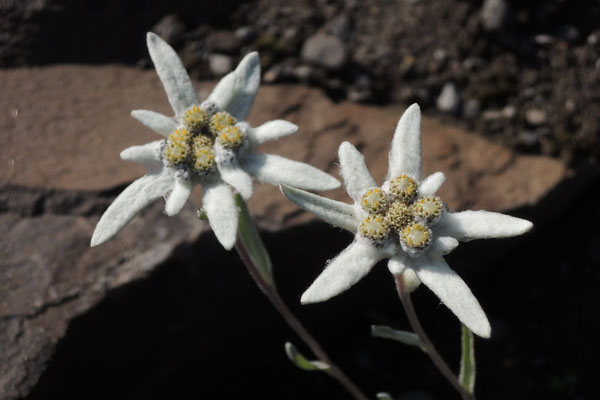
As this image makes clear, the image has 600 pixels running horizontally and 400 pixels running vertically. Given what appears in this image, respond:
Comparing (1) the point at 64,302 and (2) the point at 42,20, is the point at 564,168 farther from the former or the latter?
(2) the point at 42,20

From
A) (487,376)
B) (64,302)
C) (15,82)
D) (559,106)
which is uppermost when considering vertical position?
(559,106)

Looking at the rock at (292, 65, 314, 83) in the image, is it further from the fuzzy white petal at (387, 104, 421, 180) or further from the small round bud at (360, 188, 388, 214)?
the small round bud at (360, 188, 388, 214)

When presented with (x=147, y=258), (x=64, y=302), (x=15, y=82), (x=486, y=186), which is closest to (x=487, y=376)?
(x=486, y=186)

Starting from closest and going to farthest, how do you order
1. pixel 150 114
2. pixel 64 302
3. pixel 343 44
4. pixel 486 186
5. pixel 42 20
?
1. pixel 150 114
2. pixel 64 302
3. pixel 486 186
4. pixel 42 20
5. pixel 343 44

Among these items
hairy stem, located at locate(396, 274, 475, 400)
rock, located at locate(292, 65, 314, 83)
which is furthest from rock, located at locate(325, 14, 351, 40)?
hairy stem, located at locate(396, 274, 475, 400)

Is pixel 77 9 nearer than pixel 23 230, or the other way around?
pixel 23 230

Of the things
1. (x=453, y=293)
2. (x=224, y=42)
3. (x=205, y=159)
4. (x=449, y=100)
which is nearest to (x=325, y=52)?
(x=224, y=42)

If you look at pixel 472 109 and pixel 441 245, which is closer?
pixel 441 245

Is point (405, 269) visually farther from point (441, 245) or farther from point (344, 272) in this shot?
point (344, 272)
